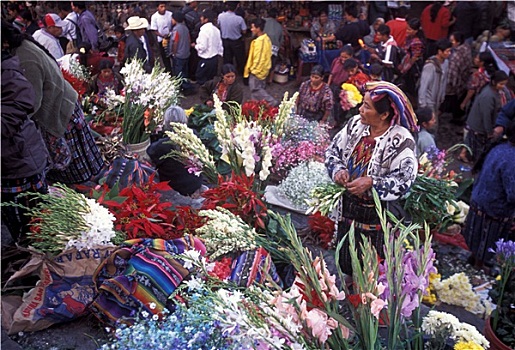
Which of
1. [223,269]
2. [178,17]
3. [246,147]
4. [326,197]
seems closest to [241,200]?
[246,147]

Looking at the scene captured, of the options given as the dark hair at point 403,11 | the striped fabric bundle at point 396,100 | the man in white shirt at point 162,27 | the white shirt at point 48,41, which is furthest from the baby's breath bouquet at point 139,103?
the dark hair at point 403,11

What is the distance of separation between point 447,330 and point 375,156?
141 cm

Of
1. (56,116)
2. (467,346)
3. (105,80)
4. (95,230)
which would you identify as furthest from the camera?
(105,80)

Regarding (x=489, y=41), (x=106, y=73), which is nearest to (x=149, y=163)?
(x=106, y=73)

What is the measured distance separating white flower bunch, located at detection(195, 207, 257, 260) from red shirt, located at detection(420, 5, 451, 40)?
24.3ft

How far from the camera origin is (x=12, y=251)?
334 cm

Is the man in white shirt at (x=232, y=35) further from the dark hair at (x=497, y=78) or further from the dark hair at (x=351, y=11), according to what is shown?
the dark hair at (x=497, y=78)

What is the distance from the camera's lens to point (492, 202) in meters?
4.34

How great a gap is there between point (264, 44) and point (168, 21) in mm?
2031

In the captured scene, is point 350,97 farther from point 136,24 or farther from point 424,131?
point 136,24

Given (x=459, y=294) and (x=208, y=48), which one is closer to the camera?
(x=459, y=294)

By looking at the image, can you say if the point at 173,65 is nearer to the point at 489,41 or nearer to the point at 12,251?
the point at 489,41

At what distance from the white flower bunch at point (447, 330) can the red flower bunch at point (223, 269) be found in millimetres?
906

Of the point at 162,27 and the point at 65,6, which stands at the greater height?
the point at 65,6
